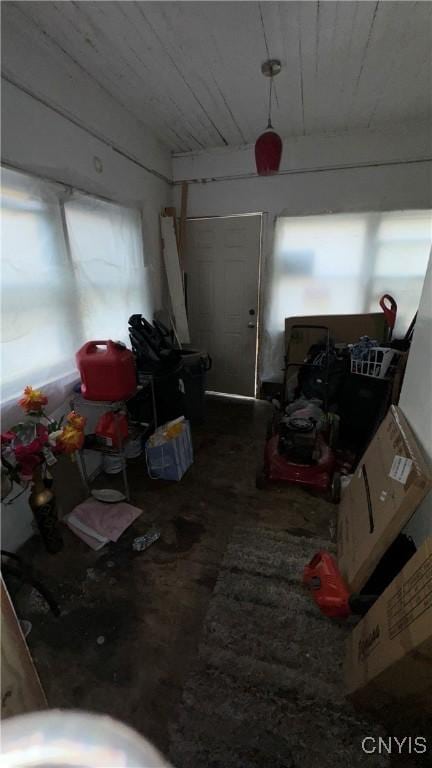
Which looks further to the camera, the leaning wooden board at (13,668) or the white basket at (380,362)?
the white basket at (380,362)

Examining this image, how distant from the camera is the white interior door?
324 centimetres

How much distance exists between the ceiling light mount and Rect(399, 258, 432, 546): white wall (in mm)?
1524

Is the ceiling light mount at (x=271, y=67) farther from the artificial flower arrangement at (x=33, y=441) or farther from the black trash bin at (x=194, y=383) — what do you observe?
the artificial flower arrangement at (x=33, y=441)

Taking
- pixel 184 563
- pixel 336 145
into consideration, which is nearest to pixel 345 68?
pixel 336 145

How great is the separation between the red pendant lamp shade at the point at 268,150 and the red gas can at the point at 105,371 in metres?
1.33

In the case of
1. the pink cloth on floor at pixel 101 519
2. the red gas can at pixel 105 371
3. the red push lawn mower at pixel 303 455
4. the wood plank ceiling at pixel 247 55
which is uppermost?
the wood plank ceiling at pixel 247 55

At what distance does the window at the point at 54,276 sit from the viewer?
5.16ft

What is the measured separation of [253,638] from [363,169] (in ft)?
11.5

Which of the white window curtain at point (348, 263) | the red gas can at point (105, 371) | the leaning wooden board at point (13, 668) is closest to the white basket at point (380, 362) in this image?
the white window curtain at point (348, 263)

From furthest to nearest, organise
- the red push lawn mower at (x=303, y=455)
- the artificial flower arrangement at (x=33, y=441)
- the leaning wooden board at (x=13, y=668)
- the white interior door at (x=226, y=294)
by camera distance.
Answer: the white interior door at (x=226, y=294)
the red push lawn mower at (x=303, y=455)
the artificial flower arrangement at (x=33, y=441)
the leaning wooden board at (x=13, y=668)

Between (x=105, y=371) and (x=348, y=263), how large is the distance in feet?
8.09

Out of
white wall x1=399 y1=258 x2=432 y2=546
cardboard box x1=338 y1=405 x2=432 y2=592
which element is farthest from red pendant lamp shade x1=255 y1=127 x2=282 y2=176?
cardboard box x1=338 y1=405 x2=432 y2=592

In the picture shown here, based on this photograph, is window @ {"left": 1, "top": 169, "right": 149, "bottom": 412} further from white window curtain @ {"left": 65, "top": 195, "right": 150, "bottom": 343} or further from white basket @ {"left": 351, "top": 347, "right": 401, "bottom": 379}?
white basket @ {"left": 351, "top": 347, "right": 401, "bottom": 379}

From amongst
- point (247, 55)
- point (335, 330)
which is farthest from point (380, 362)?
point (247, 55)
